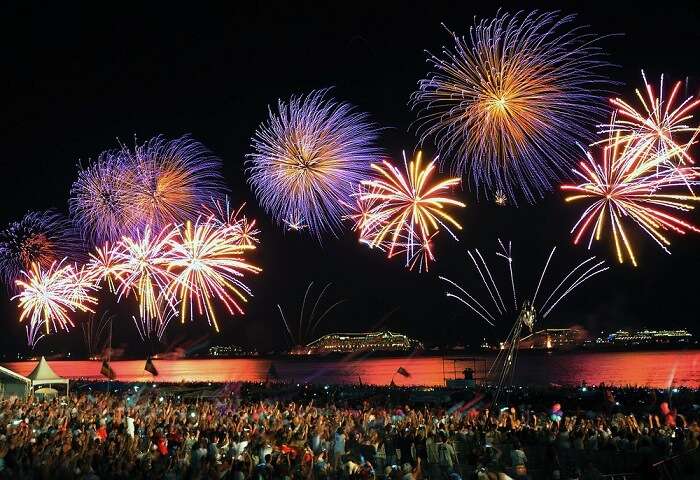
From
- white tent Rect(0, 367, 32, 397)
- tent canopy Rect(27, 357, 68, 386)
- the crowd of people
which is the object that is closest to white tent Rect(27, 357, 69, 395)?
tent canopy Rect(27, 357, 68, 386)

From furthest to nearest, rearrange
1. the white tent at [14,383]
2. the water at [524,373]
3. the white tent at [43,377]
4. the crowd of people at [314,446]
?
the water at [524,373] → the white tent at [43,377] → the white tent at [14,383] → the crowd of people at [314,446]

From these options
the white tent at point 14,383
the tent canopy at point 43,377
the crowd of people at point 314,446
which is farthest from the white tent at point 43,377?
the crowd of people at point 314,446

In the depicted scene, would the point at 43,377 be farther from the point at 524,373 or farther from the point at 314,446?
the point at 524,373

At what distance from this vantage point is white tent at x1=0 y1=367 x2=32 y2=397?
27.6 meters

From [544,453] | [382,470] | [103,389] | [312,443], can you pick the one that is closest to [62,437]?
[312,443]

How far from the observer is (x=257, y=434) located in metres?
13.2

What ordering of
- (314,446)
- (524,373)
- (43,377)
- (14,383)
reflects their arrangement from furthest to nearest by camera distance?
(524,373)
(43,377)
(14,383)
(314,446)

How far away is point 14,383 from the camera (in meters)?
27.9

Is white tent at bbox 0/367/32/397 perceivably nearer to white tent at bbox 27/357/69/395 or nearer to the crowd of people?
white tent at bbox 27/357/69/395

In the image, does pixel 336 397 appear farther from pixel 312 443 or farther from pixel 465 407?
pixel 312 443

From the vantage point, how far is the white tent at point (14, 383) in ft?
90.5

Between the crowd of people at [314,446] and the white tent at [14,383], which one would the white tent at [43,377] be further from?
the crowd of people at [314,446]

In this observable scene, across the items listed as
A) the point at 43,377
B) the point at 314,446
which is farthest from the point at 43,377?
the point at 314,446

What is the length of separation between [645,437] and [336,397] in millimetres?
19684
